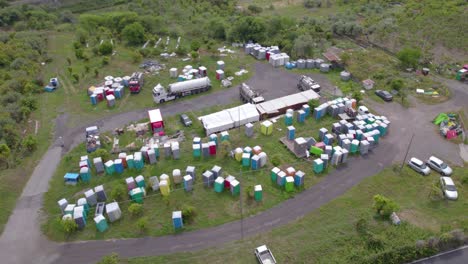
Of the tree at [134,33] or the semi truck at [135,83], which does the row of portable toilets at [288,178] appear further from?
the tree at [134,33]

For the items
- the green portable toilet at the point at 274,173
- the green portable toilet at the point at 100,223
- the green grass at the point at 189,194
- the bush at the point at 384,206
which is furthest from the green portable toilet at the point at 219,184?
the bush at the point at 384,206

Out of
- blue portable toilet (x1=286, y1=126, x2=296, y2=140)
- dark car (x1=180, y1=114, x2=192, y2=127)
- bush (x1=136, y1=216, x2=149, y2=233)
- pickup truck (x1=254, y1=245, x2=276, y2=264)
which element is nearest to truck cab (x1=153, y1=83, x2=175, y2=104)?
dark car (x1=180, y1=114, x2=192, y2=127)

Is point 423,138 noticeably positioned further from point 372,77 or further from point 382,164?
point 372,77

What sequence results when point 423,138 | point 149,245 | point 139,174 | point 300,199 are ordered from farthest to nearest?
point 423,138
point 139,174
point 300,199
point 149,245

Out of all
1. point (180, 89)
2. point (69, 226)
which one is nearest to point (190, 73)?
point (180, 89)

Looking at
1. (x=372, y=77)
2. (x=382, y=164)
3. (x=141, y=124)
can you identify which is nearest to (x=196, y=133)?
(x=141, y=124)

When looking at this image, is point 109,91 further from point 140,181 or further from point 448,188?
point 448,188
